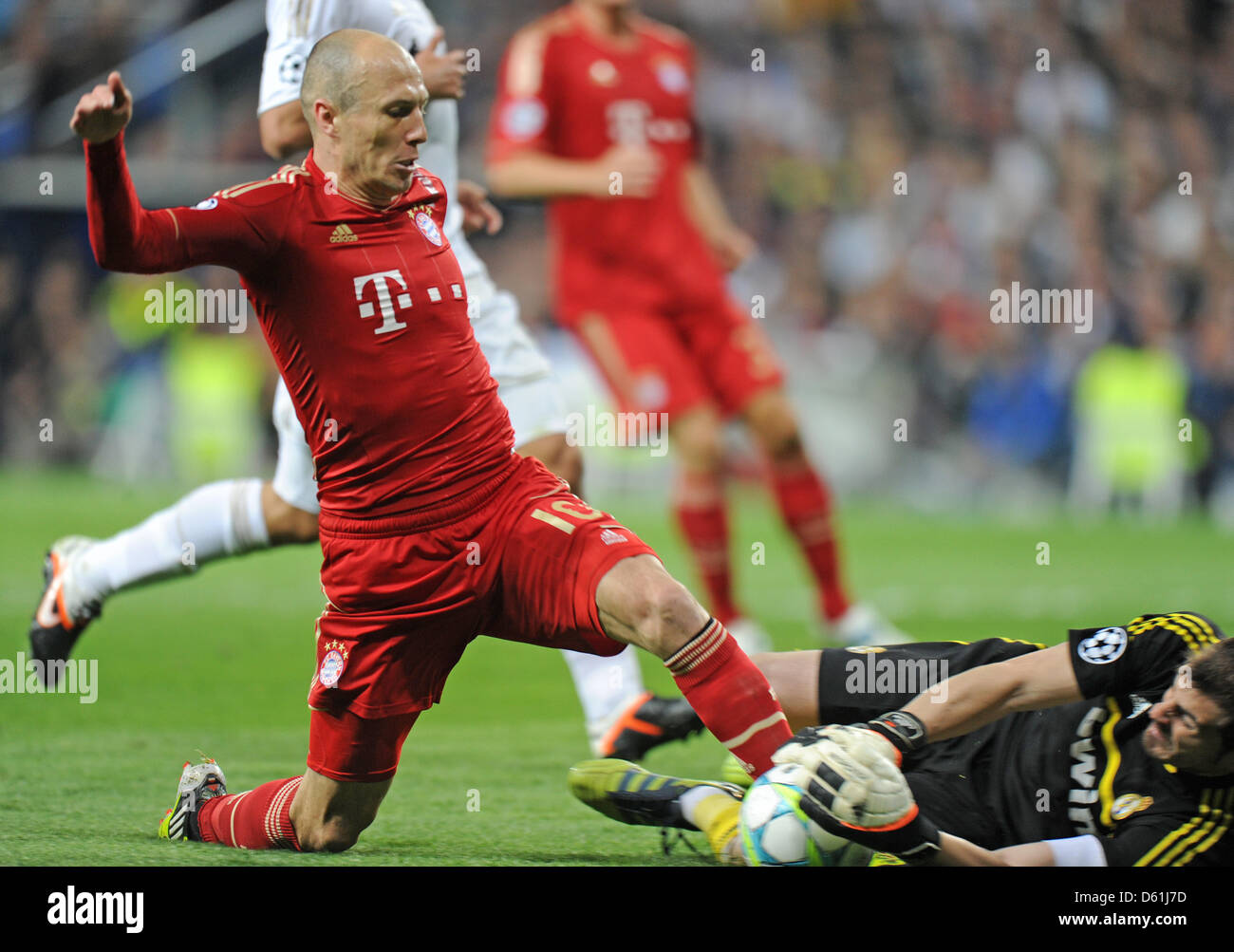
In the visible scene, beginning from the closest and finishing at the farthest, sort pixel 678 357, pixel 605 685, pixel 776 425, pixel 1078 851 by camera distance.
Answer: pixel 1078 851
pixel 605 685
pixel 776 425
pixel 678 357

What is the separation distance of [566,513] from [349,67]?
3.68ft

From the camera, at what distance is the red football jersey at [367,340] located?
3730 millimetres

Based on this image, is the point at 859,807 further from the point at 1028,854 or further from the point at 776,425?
the point at 776,425

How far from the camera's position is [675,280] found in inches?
283

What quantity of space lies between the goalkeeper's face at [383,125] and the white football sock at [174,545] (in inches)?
69.3

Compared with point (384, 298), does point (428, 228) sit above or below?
above

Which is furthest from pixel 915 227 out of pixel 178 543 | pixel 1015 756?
pixel 1015 756

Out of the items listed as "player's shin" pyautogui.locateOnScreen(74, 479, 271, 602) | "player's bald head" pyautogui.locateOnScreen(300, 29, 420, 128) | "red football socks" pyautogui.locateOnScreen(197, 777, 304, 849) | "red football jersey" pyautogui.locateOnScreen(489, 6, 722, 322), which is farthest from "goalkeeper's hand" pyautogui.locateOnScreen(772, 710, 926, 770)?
"red football jersey" pyautogui.locateOnScreen(489, 6, 722, 322)

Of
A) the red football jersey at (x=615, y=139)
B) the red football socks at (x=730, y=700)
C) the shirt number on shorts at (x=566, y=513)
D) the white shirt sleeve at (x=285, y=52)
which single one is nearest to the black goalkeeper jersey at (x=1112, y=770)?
the red football socks at (x=730, y=700)

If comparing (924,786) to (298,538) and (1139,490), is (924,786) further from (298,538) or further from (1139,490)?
(1139,490)

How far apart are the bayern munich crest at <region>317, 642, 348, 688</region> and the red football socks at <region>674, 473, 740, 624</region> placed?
10.9 ft

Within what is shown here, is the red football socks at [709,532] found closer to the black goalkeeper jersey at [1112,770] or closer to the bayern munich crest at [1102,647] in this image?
the black goalkeeper jersey at [1112,770]

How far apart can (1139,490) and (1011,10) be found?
273 inches

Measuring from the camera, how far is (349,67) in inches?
148
